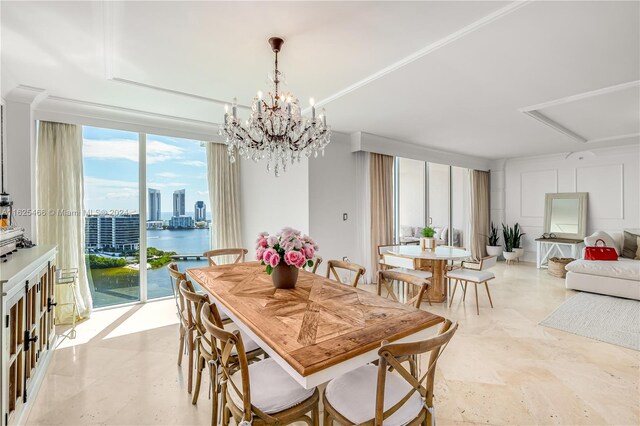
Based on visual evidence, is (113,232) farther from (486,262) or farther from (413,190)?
(413,190)

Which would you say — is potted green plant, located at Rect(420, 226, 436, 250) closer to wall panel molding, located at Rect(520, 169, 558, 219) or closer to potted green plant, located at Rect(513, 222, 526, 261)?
potted green plant, located at Rect(513, 222, 526, 261)

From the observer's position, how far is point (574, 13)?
1803 millimetres

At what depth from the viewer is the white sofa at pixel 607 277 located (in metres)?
4.20

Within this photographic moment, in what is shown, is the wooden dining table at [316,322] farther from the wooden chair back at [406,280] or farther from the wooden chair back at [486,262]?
the wooden chair back at [486,262]

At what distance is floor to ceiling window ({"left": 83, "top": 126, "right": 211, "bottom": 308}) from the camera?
3783mm

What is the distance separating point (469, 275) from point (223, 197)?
145 inches

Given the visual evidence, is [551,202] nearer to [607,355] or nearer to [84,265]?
[607,355]

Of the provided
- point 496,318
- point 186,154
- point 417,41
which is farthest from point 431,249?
point 186,154

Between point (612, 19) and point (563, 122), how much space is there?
2.92 m

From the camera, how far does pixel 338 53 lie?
2262 millimetres

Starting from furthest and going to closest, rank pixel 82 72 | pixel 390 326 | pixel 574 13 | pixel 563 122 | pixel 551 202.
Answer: pixel 551 202, pixel 563 122, pixel 82 72, pixel 574 13, pixel 390 326

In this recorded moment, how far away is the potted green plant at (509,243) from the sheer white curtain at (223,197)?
6.07 m

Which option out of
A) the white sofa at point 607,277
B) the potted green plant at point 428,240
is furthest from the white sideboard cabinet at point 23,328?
the white sofa at point 607,277

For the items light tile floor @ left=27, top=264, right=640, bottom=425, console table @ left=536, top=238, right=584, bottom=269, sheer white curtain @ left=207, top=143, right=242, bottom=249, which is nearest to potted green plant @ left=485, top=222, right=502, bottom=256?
console table @ left=536, top=238, right=584, bottom=269
